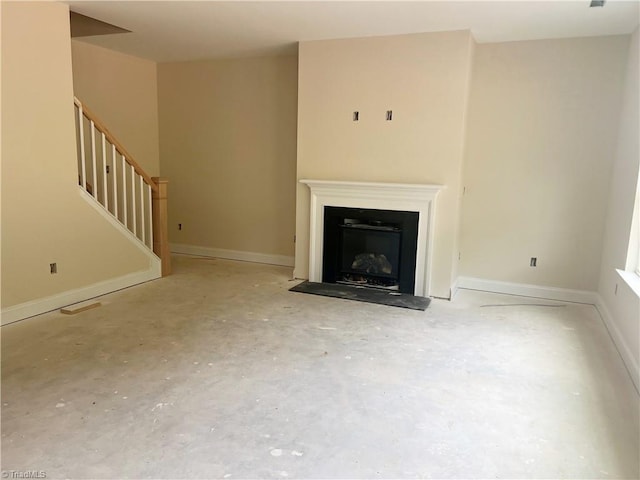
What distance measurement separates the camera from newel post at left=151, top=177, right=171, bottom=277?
4.95 meters

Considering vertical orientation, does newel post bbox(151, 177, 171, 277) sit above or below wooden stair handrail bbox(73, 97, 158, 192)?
below

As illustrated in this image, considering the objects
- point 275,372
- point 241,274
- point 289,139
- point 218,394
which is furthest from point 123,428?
point 289,139

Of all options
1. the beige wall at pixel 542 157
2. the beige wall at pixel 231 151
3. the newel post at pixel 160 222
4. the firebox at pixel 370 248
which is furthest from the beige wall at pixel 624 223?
the newel post at pixel 160 222

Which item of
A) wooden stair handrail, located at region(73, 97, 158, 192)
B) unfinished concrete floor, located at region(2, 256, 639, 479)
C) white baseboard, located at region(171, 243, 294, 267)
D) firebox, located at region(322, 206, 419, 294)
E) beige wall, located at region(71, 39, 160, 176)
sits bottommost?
unfinished concrete floor, located at region(2, 256, 639, 479)

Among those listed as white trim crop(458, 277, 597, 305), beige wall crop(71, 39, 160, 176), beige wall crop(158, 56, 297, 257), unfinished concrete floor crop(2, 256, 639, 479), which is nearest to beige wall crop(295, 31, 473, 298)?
white trim crop(458, 277, 597, 305)

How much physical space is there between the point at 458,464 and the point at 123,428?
5.19 ft

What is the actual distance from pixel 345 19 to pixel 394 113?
1.01m

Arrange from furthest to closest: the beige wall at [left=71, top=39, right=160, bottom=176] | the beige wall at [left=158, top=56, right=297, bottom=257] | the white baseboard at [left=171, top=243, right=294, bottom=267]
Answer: the white baseboard at [left=171, top=243, right=294, bottom=267] → the beige wall at [left=158, top=56, right=297, bottom=257] → the beige wall at [left=71, top=39, right=160, bottom=176]

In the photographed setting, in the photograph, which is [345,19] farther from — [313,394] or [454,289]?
[313,394]

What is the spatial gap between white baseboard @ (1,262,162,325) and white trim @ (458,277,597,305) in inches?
133

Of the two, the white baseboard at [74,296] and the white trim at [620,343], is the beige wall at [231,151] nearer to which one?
the white baseboard at [74,296]

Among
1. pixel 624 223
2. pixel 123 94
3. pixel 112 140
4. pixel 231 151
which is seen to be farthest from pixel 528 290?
pixel 123 94

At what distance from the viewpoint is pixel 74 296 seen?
4078mm

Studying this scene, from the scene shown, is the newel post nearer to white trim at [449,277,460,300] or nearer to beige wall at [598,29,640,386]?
white trim at [449,277,460,300]
